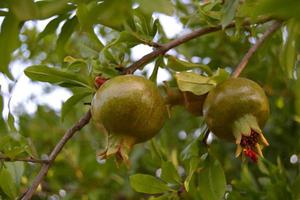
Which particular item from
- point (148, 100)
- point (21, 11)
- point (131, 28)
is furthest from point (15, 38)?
point (131, 28)

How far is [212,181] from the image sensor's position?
1.27 m

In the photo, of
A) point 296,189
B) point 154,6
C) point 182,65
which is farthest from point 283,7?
point 296,189

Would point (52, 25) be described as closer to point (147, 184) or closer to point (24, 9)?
point (147, 184)

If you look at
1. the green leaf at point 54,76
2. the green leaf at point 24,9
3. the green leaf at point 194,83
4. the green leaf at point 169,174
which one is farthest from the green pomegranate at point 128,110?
the green leaf at point 24,9

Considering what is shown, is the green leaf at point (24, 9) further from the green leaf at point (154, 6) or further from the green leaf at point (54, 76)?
the green leaf at point (54, 76)

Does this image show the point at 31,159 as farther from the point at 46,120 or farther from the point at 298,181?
the point at 46,120

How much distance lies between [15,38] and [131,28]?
0.46m

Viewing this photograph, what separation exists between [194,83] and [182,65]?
0.09m

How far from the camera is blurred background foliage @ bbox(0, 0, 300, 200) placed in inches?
32.8

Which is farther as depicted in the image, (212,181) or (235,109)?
(212,181)

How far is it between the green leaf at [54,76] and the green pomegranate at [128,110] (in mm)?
166

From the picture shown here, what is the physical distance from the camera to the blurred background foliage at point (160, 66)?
83cm

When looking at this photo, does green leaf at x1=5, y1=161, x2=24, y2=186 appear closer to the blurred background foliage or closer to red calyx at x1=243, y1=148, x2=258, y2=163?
the blurred background foliage

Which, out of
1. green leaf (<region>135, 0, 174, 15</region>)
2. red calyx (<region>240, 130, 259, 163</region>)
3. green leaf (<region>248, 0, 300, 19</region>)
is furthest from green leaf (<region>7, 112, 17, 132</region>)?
green leaf (<region>248, 0, 300, 19</region>)
